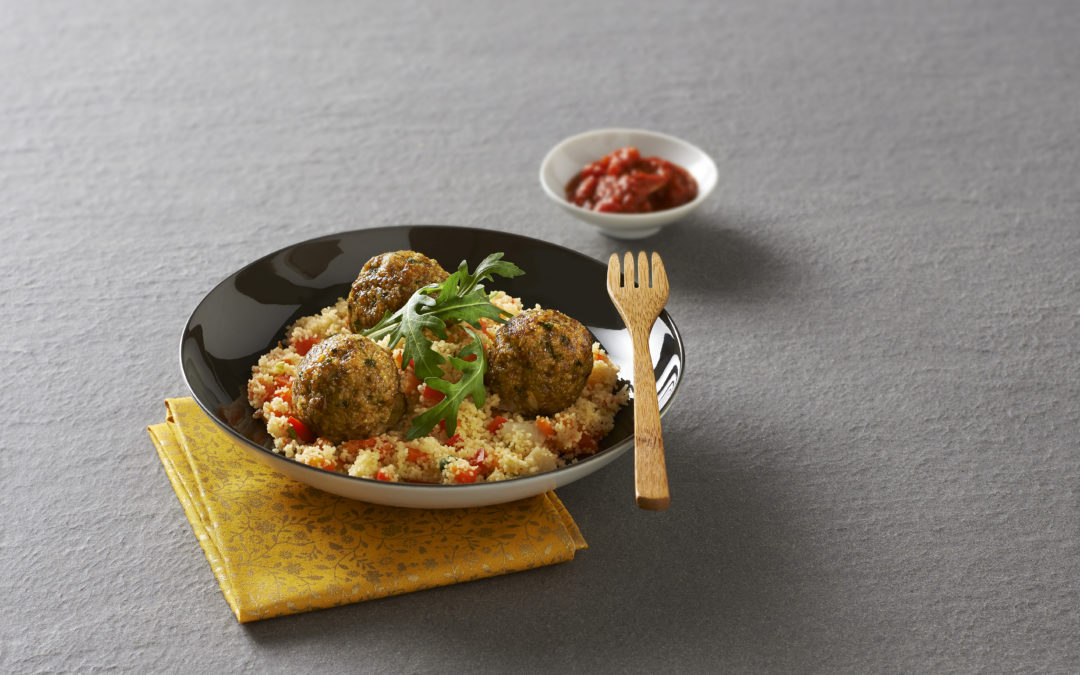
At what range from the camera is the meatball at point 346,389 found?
225 cm

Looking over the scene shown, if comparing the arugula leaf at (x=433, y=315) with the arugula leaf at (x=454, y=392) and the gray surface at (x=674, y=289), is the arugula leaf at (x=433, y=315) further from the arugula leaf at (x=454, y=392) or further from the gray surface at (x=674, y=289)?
the gray surface at (x=674, y=289)

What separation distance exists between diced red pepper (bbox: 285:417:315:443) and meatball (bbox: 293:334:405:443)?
0.03 meters

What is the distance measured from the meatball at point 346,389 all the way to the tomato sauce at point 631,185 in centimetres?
149

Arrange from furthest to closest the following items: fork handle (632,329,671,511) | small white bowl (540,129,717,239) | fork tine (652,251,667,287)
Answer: small white bowl (540,129,717,239) < fork tine (652,251,667,287) < fork handle (632,329,671,511)

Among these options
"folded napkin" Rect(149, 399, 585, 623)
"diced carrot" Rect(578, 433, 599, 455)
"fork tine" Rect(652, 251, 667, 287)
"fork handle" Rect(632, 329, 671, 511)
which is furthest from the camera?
"fork tine" Rect(652, 251, 667, 287)

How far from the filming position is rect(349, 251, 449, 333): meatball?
8.49ft

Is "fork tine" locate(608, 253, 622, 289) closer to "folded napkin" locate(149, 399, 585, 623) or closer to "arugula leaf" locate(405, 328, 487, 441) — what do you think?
"arugula leaf" locate(405, 328, 487, 441)

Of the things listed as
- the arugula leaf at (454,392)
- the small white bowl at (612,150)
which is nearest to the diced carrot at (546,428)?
the arugula leaf at (454,392)

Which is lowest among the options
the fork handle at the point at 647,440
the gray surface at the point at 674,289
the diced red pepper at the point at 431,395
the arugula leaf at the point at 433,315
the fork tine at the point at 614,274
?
the gray surface at the point at 674,289

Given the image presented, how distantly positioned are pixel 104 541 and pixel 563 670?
1079mm

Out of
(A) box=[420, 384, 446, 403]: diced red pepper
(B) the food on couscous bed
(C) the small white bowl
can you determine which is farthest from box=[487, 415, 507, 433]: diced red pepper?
(C) the small white bowl

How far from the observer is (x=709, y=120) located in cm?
451

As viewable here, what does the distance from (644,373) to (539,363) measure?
9.2 inches

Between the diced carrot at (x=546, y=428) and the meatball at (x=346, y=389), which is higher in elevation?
the meatball at (x=346, y=389)
